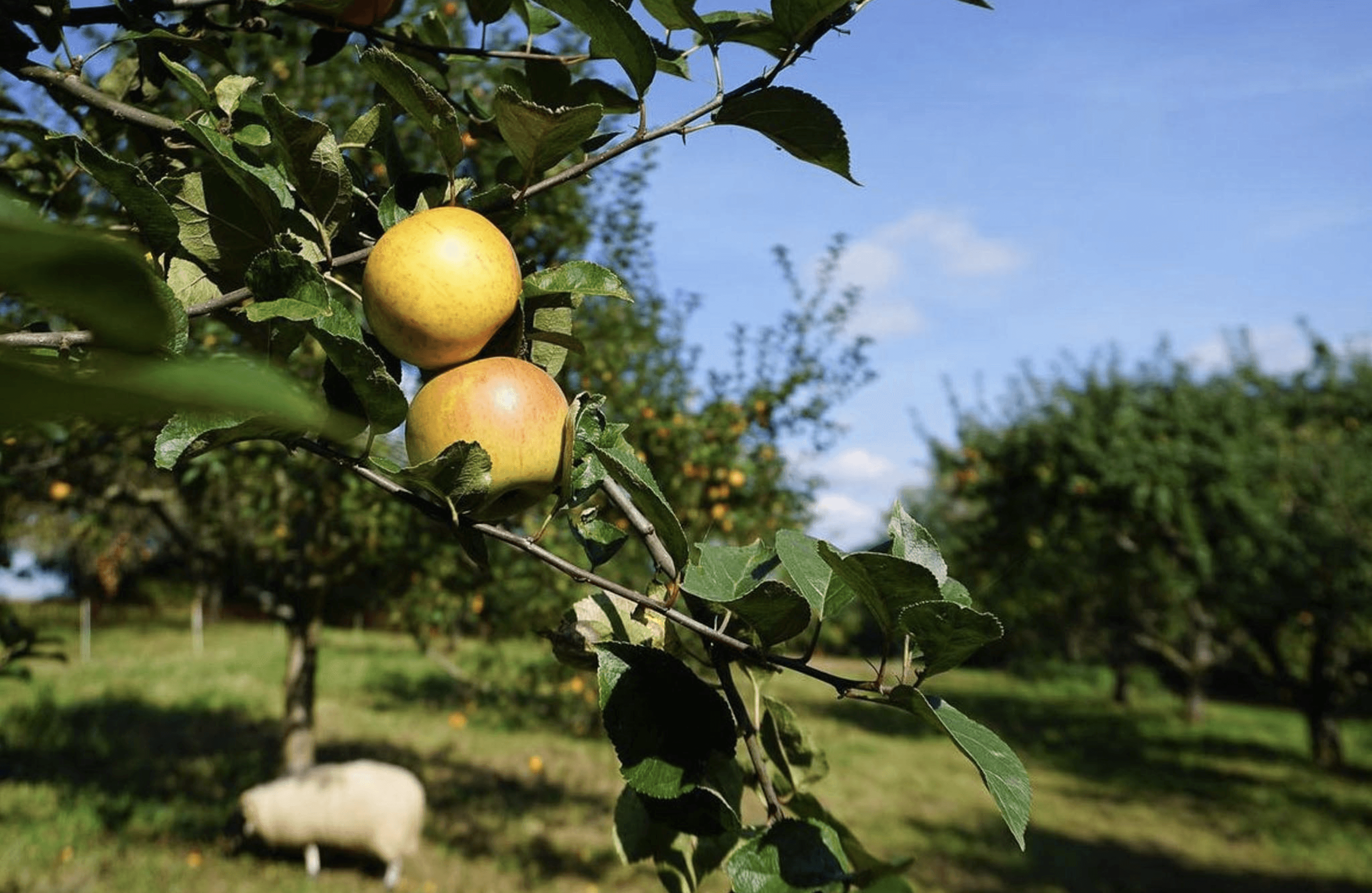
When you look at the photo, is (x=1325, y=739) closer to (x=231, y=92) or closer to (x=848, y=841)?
(x=848, y=841)

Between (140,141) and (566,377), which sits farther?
(566,377)

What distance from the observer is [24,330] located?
2.46 ft

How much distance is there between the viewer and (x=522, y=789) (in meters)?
7.16

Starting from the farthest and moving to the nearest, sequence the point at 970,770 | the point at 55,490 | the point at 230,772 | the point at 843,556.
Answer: the point at 970,770 → the point at 230,772 → the point at 55,490 → the point at 843,556

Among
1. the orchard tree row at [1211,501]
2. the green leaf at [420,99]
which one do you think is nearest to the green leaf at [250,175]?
the green leaf at [420,99]

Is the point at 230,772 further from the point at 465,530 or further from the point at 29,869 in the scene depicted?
the point at 465,530

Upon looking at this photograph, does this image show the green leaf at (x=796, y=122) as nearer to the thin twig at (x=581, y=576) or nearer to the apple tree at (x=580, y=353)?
the apple tree at (x=580, y=353)

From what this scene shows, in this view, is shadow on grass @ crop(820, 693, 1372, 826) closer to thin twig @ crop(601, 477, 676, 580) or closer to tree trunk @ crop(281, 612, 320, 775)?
tree trunk @ crop(281, 612, 320, 775)

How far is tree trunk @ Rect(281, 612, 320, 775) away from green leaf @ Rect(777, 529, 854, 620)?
5.45m

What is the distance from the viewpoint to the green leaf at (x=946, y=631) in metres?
0.60

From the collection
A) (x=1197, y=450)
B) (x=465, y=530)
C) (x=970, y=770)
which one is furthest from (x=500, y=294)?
(x=970, y=770)

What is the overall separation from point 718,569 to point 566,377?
12.3 ft

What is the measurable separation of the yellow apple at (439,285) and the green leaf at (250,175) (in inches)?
3.0

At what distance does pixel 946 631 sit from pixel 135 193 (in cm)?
62
